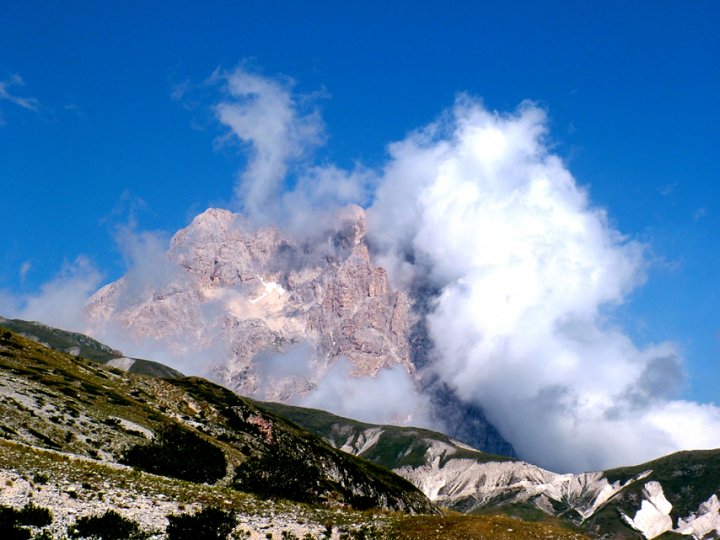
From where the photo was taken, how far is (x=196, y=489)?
48844 millimetres

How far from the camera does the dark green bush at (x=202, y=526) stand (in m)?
38.2

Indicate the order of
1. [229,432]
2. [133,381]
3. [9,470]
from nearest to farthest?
[9,470] → [229,432] → [133,381]

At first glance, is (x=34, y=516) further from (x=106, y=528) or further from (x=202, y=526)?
(x=202, y=526)

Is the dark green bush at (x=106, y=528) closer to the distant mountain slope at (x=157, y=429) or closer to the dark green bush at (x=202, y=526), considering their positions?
the dark green bush at (x=202, y=526)

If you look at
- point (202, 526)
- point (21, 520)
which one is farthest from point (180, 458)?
point (21, 520)

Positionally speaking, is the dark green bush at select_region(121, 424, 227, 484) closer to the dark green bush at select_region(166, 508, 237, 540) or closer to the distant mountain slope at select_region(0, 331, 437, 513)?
the distant mountain slope at select_region(0, 331, 437, 513)

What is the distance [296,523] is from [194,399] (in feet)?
301

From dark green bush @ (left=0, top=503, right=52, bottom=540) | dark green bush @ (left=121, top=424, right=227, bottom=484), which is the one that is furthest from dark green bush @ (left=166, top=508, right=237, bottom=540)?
dark green bush @ (left=121, top=424, right=227, bottom=484)

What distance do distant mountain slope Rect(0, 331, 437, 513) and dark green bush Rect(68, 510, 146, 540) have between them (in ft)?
55.9

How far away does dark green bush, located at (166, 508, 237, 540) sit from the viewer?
125 feet

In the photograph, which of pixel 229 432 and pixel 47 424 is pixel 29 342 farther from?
pixel 47 424

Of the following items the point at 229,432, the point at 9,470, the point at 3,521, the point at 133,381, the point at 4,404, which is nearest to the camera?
the point at 3,521

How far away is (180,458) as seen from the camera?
218 ft

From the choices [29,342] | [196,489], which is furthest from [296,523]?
[29,342]
